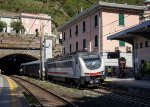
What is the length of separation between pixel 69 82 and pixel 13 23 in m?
56.3

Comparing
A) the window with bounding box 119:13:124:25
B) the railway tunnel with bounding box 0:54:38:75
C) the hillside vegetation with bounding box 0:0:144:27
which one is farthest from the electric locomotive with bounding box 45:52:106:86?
the hillside vegetation with bounding box 0:0:144:27

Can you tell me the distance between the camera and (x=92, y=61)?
28.7 m

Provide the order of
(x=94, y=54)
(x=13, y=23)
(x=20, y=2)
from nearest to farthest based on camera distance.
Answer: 1. (x=94, y=54)
2. (x=13, y=23)
3. (x=20, y=2)

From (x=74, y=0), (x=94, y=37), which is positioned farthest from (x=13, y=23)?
(x=94, y=37)

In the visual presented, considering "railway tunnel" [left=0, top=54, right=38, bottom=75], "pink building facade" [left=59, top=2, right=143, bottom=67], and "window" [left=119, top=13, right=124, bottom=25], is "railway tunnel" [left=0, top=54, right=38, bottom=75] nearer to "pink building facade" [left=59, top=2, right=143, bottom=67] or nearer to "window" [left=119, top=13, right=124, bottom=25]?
"pink building facade" [left=59, top=2, right=143, bottom=67]

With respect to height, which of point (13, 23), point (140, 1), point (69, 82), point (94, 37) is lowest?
point (69, 82)

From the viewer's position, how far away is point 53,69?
4125 cm

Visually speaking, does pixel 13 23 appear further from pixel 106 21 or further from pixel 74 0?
pixel 106 21

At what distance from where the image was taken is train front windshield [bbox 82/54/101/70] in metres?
28.4

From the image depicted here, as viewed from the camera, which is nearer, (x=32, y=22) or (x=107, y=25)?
(x=107, y=25)

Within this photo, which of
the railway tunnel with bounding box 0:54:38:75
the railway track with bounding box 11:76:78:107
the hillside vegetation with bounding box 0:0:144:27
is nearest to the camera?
the railway track with bounding box 11:76:78:107

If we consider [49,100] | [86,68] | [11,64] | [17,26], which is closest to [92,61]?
[86,68]

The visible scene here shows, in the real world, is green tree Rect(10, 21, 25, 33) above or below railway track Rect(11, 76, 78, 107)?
above

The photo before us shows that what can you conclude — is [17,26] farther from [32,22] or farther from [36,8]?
[36,8]
